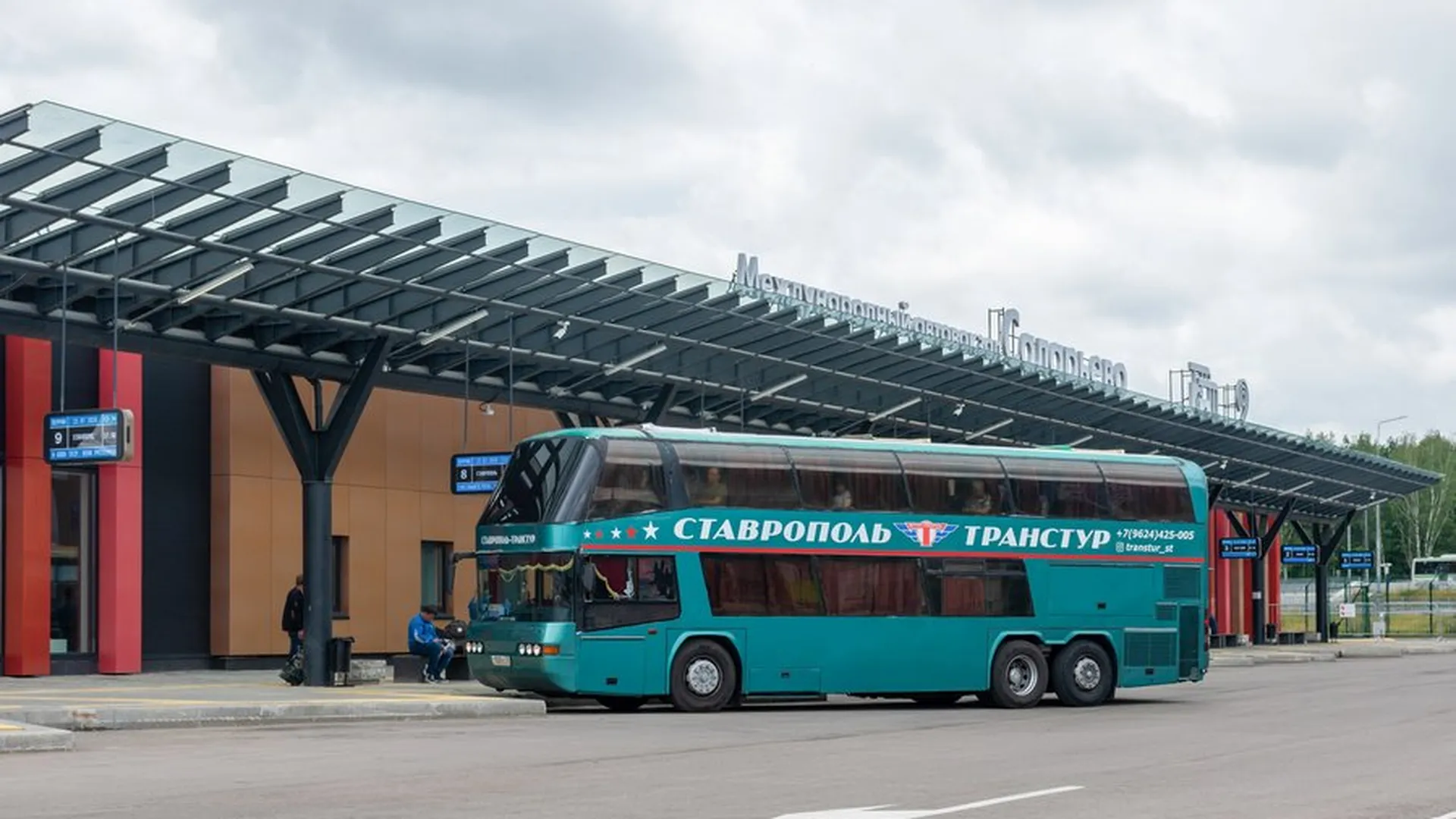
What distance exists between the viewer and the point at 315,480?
96.6 feet

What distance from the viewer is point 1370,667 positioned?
46.8 m

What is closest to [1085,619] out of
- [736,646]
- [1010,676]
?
A: [1010,676]

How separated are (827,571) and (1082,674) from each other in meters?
4.51

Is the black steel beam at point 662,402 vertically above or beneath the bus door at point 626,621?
above

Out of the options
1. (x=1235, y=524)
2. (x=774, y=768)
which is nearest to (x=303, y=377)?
(x=774, y=768)

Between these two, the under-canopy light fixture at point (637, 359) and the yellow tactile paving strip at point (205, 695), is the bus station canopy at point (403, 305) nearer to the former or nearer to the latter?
the under-canopy light fixture at point (637, 359)

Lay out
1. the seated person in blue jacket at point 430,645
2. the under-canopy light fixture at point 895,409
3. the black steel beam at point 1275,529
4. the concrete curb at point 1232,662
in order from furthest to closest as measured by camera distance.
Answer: the black steel beam at point 1275,529, the concrete curb at point 1232,662, the under-canopy light fixture at point 895,409, the seated person in blue jacket at point 430,645

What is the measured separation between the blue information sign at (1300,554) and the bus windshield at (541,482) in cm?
5010

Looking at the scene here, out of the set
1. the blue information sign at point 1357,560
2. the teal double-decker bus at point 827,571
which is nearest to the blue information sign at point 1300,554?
the blue information sign at point 1357,560

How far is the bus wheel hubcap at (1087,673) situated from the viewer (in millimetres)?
28562

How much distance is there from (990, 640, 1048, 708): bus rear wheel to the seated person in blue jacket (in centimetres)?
836

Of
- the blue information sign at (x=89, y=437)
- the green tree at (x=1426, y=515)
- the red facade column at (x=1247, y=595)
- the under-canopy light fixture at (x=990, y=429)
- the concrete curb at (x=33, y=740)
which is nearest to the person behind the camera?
the concrete curb at (x=33, y=740)

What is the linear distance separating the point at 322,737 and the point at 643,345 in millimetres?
15604

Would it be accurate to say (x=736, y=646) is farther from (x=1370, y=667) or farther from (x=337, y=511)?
(x=1370, y=667)
